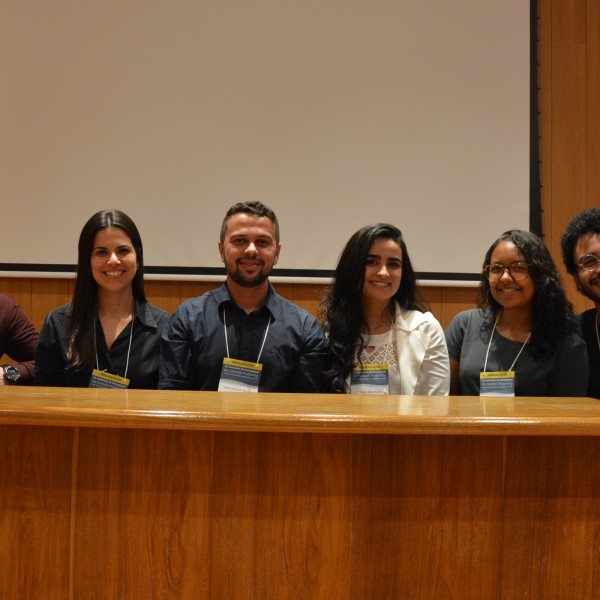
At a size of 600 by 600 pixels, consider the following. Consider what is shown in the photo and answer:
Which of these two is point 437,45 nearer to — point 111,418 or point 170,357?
point 170,357

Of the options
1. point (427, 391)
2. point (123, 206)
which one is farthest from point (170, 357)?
point (123, 206)

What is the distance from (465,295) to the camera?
11.5 ft

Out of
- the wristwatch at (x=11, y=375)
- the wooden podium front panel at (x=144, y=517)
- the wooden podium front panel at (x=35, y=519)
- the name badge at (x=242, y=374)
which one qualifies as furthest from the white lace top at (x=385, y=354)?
the wristwatch at (x=11, y=375)

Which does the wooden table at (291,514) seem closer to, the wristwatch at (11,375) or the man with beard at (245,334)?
the man with beard at (245,334)

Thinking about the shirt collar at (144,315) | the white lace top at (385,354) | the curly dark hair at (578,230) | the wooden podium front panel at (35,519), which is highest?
the curly dark hair at (578,230)

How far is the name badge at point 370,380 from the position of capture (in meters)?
2.08

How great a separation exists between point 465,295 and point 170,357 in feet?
6.61

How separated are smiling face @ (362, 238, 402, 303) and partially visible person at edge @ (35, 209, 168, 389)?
0.80 m

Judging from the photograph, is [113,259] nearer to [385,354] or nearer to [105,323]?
[105,323]

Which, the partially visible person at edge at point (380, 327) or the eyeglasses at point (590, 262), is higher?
the eyeglasses at point (590, 262)

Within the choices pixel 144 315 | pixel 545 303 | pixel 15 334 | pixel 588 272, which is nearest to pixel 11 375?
pixel 15 334

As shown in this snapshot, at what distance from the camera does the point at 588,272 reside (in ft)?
7.62

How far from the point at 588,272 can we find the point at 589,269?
0.01 meters

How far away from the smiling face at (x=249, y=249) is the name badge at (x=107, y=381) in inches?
21.0
